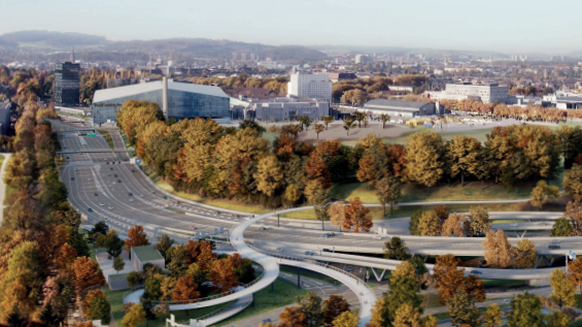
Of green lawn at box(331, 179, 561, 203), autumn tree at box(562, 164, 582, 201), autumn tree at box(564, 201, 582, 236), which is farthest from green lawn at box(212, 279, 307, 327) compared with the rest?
autumn tree at box(562, 164, 582, 201)

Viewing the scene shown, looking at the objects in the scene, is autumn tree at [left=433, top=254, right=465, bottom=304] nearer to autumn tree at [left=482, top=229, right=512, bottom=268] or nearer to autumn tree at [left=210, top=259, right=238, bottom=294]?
autumn tree at [left=482, top=229, right=512, bottom=268]

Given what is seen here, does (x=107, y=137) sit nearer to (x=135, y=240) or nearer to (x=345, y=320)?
→ (x=135, y=240)

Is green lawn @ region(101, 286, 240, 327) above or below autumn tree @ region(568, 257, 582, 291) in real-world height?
below

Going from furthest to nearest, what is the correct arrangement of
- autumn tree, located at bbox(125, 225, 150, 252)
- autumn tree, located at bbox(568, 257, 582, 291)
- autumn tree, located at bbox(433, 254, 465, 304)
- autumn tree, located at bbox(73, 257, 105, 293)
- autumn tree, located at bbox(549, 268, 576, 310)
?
autumn tree, located at bbox(125, 225, 150, 252), autumn tree, located at bbox(73, 257, 105, 293), autumn tree, located at bbox(568, 257, 582, 291), autumn tree, located at bbox(433, 254, 465, 304), autumn tree, located at bbox(549, 268, 576, 310)

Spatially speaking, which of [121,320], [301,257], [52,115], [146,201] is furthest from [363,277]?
[52,115]

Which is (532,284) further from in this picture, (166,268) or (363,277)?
(166,268)

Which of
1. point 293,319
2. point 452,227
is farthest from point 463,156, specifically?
point 293,319
